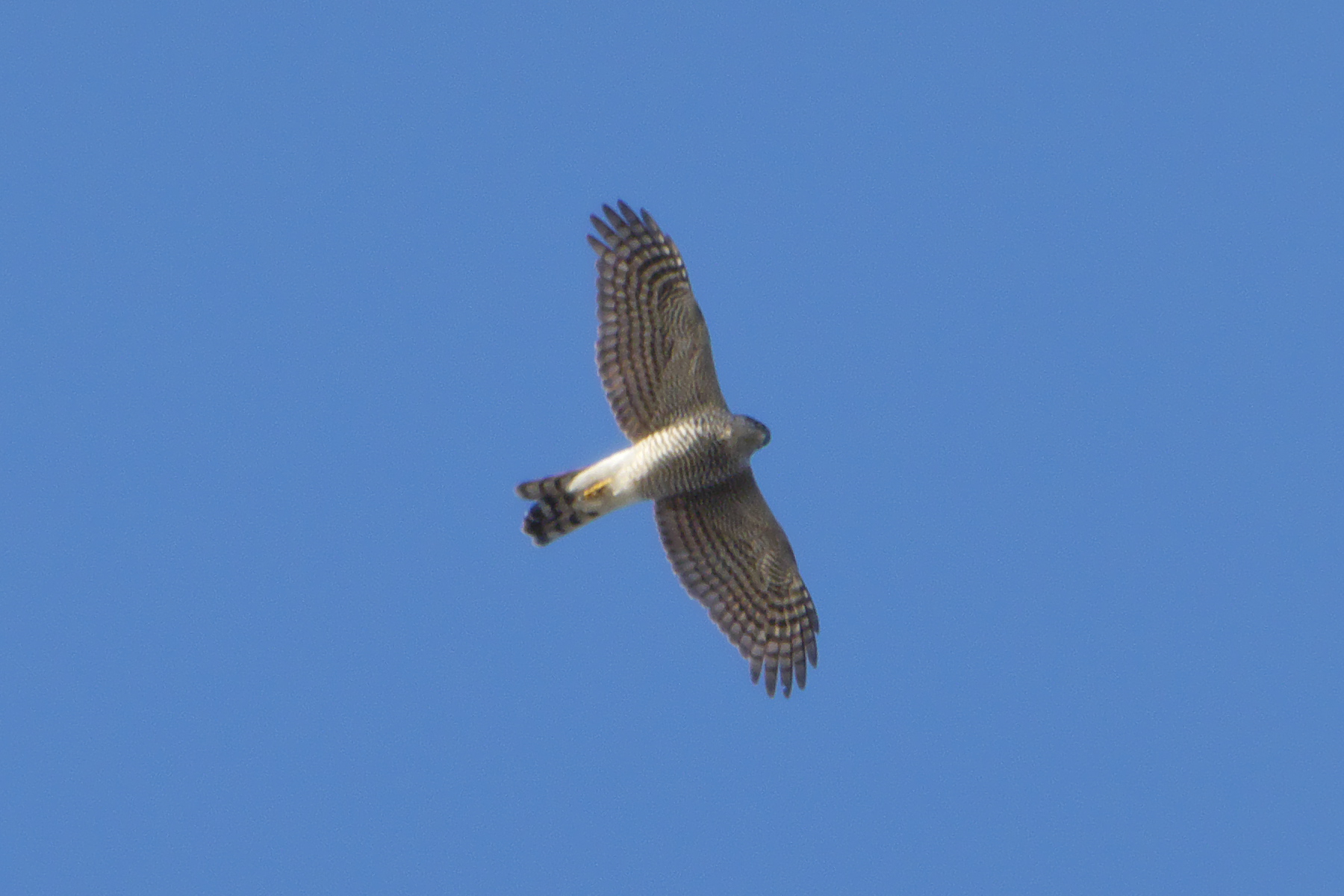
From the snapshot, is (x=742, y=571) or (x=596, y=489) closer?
(x=596, y=489)

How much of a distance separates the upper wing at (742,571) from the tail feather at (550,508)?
0.82 metres

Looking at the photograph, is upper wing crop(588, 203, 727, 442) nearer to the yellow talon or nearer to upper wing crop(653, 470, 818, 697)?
the yellow talon

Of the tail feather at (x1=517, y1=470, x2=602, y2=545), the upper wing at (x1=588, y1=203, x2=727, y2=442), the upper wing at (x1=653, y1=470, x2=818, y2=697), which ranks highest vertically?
the upper wing at (x1=588, y1=203, x2=727, y2=442)

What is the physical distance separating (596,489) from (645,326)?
1440 millimetres

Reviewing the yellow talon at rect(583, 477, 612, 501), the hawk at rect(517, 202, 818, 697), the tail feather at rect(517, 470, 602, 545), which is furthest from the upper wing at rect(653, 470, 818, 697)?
the tail feather at rect(517, 470, 602, 545)

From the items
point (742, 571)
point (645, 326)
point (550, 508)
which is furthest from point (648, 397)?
point (742, 571)

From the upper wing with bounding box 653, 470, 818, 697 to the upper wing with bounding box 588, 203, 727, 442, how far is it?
951mm

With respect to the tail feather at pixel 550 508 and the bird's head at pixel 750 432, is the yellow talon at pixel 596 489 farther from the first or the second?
the bird's head at pixel 750 432

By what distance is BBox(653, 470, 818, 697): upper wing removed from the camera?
22.4 meters

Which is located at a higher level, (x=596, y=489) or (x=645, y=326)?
(x=645, y=326)

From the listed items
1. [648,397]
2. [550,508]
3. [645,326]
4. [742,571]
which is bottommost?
[742,571]

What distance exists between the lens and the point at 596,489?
2189cm

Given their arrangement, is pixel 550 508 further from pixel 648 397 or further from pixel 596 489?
pixel 648 397

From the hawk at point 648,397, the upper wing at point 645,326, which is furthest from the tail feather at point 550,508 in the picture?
the upper wing at point 645,326
